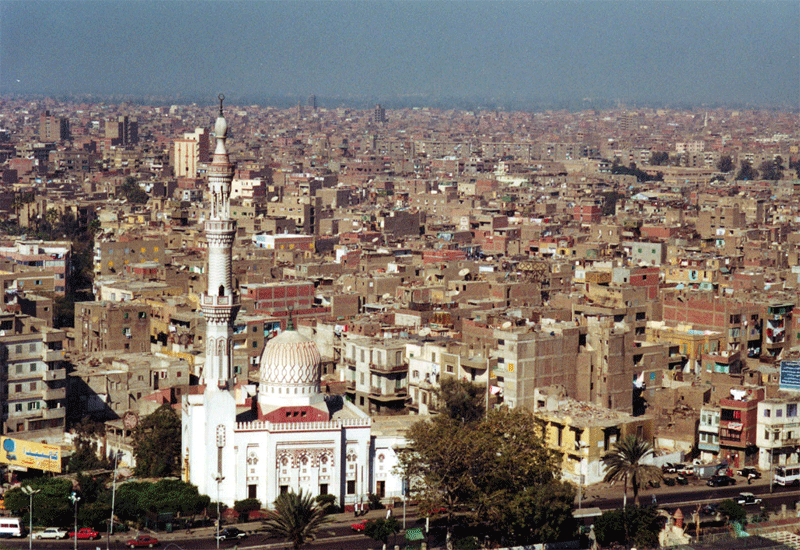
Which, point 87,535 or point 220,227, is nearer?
point 87,535

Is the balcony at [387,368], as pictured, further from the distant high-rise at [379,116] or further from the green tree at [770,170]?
the distant high-rise at [379,116]

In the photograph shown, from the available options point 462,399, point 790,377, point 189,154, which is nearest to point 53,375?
point 462,399

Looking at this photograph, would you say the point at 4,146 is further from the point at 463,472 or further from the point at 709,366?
the point at 463,472

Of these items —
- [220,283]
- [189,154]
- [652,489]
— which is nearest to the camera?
[220,283]

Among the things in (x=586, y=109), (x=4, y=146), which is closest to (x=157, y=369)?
(x=4, y=146)

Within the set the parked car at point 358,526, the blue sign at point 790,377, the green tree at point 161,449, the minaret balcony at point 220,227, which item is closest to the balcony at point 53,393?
the green tree at point 161,449

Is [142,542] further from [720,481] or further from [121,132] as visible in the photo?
[121,132]

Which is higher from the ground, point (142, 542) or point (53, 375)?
point (53, 375)
